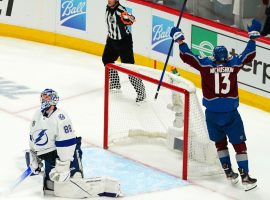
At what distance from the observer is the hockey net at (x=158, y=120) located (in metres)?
8.39

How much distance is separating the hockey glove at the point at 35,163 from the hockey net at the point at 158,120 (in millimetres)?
1301

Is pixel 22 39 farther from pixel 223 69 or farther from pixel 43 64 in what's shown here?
pixel 223 69

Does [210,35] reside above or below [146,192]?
above

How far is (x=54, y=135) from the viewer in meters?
7.63

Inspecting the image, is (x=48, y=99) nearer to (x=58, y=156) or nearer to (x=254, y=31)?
(x=58, y=156)

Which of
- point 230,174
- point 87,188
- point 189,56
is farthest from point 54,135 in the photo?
point 230,174

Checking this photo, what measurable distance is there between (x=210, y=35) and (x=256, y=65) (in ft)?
2.58

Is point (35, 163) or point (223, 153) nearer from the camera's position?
point (35, 163)

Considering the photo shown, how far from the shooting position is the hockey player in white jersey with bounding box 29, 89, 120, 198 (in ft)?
24.8

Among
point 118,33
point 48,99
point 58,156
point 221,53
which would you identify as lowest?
point 58,156

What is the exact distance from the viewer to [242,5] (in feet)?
34.1

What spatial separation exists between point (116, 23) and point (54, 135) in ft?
9.89

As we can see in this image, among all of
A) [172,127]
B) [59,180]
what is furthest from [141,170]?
[59,180]

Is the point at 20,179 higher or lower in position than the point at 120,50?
lower
